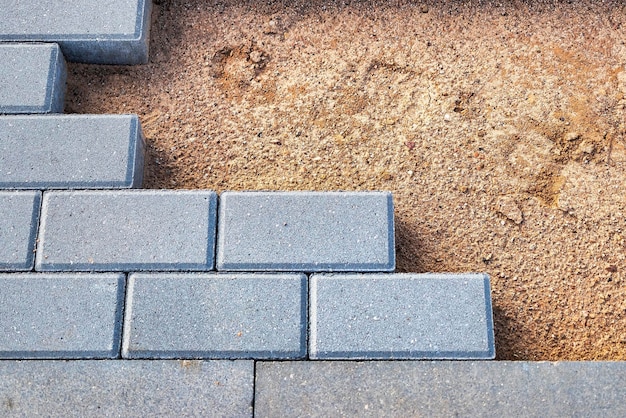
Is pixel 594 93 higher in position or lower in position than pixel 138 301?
higher

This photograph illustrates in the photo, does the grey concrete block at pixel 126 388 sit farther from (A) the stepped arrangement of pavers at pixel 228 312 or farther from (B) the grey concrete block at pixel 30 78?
(B) the grey concrete block at pixel 30 78

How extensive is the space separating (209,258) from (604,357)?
1.39m

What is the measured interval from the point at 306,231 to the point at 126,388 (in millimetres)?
750

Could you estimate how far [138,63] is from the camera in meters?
2.29

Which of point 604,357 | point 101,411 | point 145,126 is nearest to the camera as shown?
point 101,411

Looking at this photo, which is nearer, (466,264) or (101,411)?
(101,411)

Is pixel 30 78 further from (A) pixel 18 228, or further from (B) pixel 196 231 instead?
(B) pixel 196 231

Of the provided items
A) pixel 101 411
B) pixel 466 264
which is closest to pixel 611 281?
pixel 466 264

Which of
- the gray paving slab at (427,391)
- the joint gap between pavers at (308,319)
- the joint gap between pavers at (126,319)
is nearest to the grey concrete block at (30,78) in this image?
the joint gap between pavers at (126,319)

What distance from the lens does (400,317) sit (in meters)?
1.89

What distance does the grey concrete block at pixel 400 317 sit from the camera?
1.87 meters

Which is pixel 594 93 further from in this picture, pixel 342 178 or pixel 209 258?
pixel 209 258

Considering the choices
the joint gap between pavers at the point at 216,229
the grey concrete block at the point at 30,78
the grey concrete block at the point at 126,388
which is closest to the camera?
the grey concrete block at the point at 126,388

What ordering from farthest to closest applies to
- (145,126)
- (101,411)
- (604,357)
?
(145,126) → (604,357) → (101,411)
